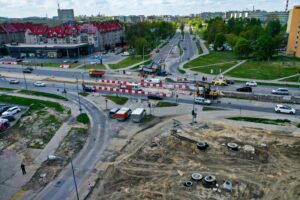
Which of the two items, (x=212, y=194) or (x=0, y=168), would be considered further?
(x=0, y=168)

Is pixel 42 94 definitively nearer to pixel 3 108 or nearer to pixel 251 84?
pixel 3 108

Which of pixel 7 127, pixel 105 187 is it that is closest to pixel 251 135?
pixel 105 187

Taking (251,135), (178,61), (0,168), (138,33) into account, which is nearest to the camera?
(0,168)

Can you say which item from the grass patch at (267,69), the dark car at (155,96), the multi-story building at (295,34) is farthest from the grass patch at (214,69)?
the multi-story building at (295,34)

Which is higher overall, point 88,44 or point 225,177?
point 88,44

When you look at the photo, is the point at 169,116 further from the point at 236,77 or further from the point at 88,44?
the point at 88,44

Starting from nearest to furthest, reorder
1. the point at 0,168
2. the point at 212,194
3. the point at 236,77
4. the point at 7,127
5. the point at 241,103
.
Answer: the point at 212,194 → the point at 0,168 → the point at 7,127 → the point at 241,103 → the point at 236,77
